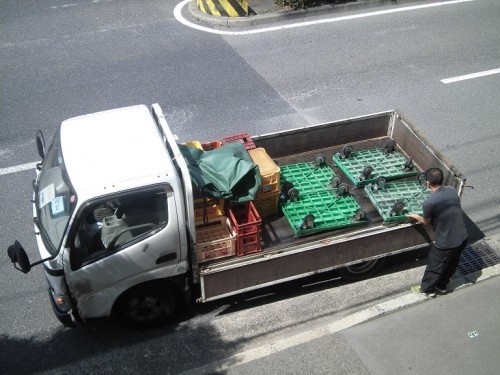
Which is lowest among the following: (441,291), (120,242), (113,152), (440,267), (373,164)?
(441,291)

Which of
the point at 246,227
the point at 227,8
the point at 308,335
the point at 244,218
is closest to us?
the point at 246,227

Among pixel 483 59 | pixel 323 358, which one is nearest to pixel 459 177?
pixel 323 358

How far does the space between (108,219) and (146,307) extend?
4.12 feet

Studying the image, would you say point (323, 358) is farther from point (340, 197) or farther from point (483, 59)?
point (483, 59)

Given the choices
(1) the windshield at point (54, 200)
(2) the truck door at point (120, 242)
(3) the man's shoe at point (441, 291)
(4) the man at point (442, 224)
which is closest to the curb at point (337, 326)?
(3) the man's shoe at point (441, 291)

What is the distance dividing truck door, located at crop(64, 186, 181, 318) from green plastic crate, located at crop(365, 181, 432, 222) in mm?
2810

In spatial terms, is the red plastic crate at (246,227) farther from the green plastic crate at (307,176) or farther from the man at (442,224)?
the man at (442,224)

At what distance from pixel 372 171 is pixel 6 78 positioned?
8.26 m

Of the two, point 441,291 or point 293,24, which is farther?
point 293,24

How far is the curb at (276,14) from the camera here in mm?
13273

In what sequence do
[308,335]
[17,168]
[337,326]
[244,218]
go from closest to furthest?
[308,335] → [337,326] → [244,218] → [17,168]

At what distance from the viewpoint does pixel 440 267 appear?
243 inches

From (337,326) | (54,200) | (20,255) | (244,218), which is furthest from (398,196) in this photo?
(20,255)

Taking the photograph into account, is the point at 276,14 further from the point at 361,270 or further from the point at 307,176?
the point at 361,270
